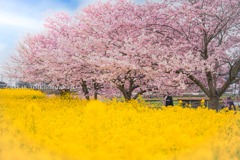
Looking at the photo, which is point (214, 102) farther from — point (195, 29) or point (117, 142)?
point (117, 142)

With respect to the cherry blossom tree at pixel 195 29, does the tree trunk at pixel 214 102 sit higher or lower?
lower

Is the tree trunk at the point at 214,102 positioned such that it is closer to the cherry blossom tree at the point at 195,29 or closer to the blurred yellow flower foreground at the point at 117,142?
the cherry blossom tree at the point at 195,29

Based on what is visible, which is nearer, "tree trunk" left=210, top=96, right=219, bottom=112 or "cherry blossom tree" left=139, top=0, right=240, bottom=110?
"cherry blossom tree" left=139, top=0, right=240, bottom=110

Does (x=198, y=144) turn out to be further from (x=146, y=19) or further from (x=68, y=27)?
(x=68, y=27)

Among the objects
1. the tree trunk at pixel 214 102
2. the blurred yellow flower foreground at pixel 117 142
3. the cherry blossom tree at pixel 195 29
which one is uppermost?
the cherry blossom tree at pixel 195 29

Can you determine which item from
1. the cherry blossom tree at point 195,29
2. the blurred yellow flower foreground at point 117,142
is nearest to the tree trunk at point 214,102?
the cherry blossom tree at point 195,29

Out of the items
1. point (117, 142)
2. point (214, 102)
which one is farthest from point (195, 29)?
point (117, 142)

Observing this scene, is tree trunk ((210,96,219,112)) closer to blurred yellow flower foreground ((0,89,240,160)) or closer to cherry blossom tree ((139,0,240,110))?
cherry blossom tree ((139,0,240,110))

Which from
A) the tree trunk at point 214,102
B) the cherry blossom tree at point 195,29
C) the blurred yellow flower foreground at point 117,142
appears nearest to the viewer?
the blurred yellow flower foreground at point 117,142

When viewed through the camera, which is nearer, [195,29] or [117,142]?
[117,142]

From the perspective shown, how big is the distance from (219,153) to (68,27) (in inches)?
499

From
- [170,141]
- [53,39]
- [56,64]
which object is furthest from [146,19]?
[53,39]

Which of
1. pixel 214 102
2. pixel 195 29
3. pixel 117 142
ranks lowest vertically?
pixel 117 142

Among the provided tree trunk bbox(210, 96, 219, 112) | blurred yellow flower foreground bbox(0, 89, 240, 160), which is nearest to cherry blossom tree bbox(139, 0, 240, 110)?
tree trunk bbox(210, 96, 219, 112)
